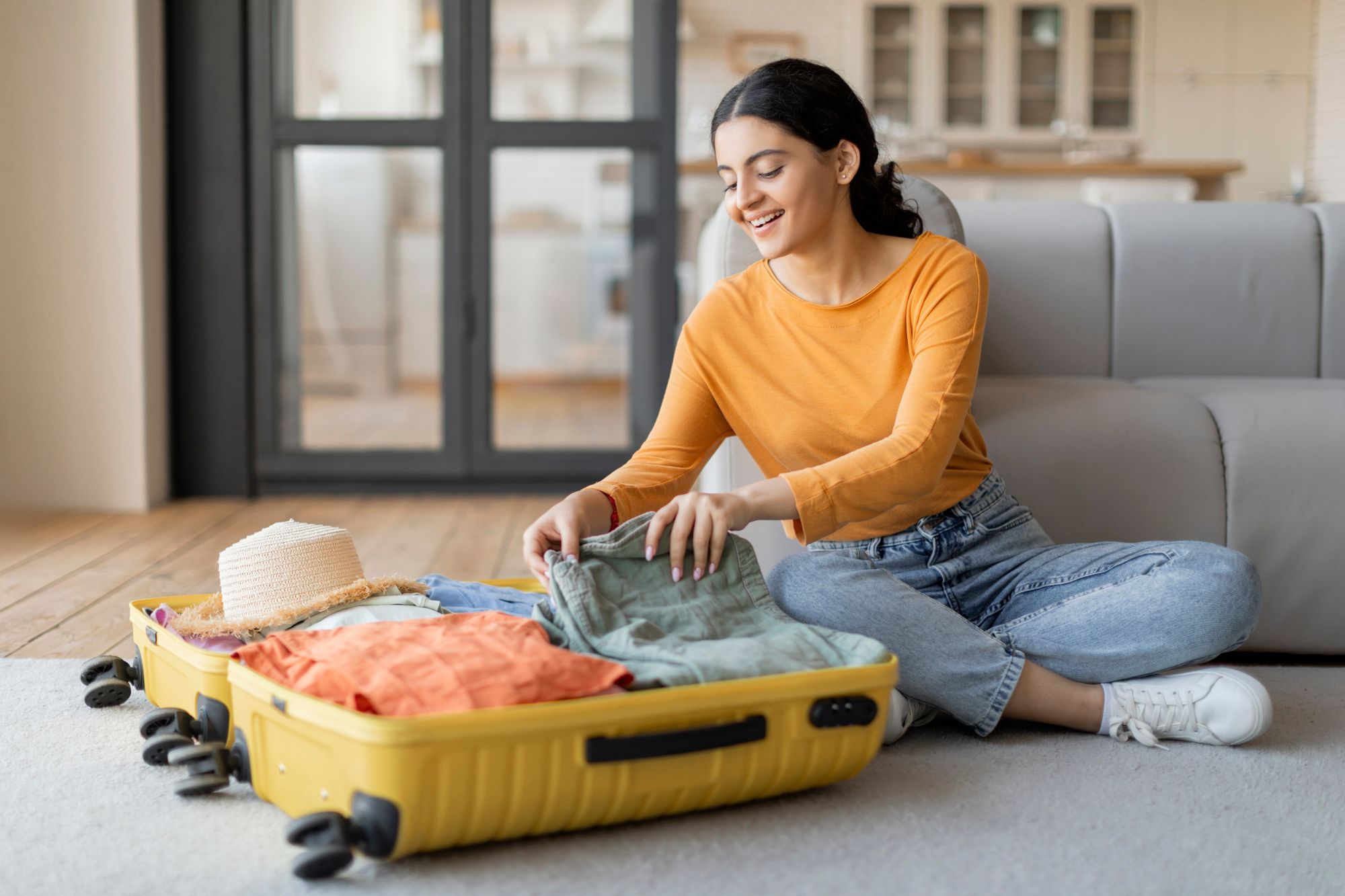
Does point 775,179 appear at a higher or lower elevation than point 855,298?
higher

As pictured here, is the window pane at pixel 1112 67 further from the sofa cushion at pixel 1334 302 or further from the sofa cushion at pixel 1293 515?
the sofa cushion at pixel 1293 515

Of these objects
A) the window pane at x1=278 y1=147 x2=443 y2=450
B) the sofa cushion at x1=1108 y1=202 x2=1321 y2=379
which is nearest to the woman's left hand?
the sofa cushion at x1=1108 y1=202 x2=1321 y2=379

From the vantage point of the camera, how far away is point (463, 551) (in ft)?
8.42

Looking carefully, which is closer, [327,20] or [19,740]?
[19,740]

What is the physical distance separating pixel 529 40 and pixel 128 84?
98 centimetres

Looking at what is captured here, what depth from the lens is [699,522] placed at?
3.98 feet

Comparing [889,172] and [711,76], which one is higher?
Answer: [711,76]

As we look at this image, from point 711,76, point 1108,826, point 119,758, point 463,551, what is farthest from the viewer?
point 711,76

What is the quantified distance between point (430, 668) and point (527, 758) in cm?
12

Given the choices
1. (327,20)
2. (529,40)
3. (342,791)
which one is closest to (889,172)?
(342,791)

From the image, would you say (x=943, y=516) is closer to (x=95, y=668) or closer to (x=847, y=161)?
(x=847, y=161)

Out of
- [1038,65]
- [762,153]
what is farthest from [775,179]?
[1038,65]

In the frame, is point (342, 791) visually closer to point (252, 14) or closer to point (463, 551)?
point (463, 551)

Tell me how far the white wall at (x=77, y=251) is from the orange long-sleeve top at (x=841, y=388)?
199 centimetres
